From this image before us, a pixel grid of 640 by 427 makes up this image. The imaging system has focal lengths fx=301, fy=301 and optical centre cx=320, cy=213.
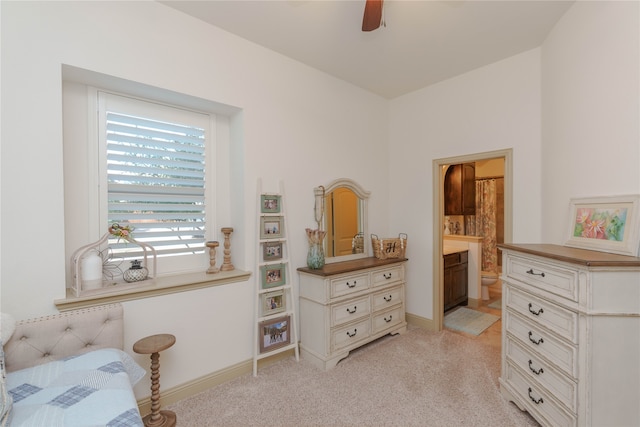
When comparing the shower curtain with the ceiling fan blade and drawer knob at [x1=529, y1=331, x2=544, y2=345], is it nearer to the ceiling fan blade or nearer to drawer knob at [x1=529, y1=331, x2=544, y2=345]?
drawer knob at [x1=529, y1=331, x2=544, y2=345]

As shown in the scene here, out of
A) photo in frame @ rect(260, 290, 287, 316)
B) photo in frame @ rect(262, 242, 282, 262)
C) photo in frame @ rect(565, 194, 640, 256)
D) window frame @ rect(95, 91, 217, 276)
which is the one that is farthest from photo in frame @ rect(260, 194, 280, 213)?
photo in frame @ rect(565, 194, 640, 256)

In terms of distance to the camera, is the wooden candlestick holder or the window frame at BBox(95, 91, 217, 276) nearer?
the window frame at BBox(95, 91, 217, 276)

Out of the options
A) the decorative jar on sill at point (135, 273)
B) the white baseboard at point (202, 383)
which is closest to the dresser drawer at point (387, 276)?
the white baseboard at point (202, 383)

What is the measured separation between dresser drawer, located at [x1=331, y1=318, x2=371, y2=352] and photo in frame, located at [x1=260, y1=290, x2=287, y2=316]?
55cm

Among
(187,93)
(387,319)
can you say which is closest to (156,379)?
(187,93)

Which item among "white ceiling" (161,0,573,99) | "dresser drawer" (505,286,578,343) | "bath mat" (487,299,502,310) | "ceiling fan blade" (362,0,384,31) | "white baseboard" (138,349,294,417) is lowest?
"bath mat" (487,299,502,310)

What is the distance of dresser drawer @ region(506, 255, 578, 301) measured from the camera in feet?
5.33

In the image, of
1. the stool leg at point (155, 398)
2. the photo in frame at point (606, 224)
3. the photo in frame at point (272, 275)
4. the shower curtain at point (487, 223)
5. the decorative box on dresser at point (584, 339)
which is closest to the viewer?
the decorative box on dresser at point (584, 339)

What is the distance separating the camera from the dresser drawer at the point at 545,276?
5.33 feet

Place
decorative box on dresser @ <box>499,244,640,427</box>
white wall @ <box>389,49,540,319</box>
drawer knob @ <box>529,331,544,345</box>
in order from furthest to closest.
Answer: white wall @ <box>389,49,540,319</box> → drawer knob @ <box>529,331,544,345</box> → decorative box on dresser @ <box>499,244,640,427</box>

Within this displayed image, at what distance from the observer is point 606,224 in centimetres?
189

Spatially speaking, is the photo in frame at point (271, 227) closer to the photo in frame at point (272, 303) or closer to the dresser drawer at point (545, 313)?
the photo in frame at point (272, 303)

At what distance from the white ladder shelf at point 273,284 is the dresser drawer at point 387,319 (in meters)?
0.88

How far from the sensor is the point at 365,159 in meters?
3.74
